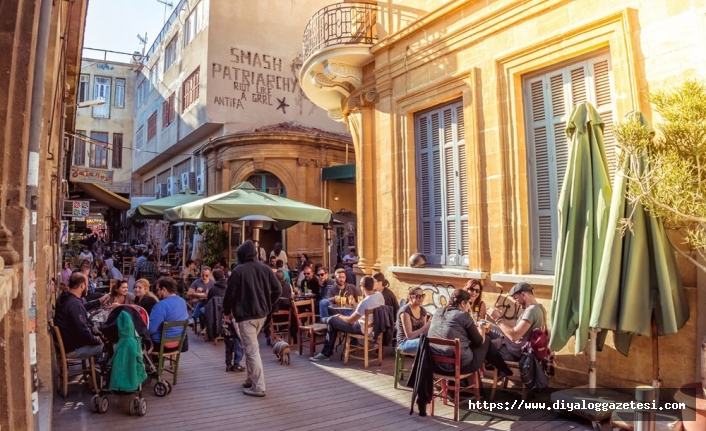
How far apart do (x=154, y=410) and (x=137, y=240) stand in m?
25.1

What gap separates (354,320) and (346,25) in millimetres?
5720

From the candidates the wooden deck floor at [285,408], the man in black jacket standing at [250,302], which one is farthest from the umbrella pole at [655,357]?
the man in black jacket standing at [250,302]

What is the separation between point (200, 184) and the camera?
19.8m

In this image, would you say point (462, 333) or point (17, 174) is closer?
point (17, 174)

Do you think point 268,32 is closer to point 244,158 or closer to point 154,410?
point 244,158

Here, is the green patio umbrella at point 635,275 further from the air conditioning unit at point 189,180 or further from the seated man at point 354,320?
the air conditioning unit at point 189,180

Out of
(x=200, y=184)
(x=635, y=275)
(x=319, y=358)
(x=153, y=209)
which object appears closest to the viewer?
(x=635, y=275)

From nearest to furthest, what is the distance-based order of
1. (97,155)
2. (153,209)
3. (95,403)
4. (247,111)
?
1. (95,403)
2. (153,209)
3. (247,111)
4. (97,155)

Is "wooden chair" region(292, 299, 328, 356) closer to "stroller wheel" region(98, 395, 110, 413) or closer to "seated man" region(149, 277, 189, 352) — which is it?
"seated man" region(149, 277, 189, 352)

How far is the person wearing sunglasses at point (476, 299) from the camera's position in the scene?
20.1ft

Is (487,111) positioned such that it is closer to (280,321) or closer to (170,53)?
(280,321)

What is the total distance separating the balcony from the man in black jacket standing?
4577 millimetres

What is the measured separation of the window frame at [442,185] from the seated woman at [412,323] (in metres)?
1.54

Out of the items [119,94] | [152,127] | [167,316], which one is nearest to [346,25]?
[167,316]
